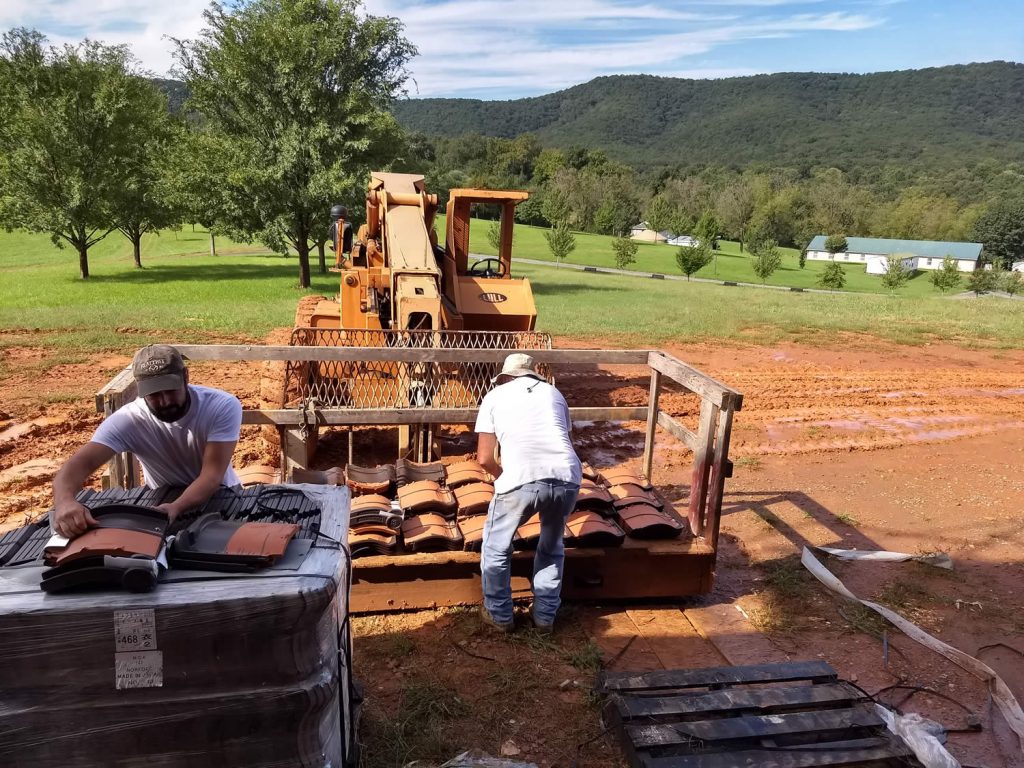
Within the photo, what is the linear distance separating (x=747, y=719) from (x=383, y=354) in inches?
133

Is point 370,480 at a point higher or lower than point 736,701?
higher

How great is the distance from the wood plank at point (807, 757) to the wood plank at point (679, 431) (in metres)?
2.17

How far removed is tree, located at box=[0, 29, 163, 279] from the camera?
23.0 metres

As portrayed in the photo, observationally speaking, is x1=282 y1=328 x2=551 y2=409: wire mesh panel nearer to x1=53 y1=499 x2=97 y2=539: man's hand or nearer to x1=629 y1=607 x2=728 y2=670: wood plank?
x1=629 y1=607 x2=728 y2=670: wood plank

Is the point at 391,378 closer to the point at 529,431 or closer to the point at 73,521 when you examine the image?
the point at 529,431

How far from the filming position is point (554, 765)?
11.3ft

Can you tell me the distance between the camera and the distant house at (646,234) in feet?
273

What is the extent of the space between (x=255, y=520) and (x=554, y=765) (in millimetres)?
1898

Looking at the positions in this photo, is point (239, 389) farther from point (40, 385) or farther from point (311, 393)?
point (311, 393)

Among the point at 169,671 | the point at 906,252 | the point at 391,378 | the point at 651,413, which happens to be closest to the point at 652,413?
the point at 651,413

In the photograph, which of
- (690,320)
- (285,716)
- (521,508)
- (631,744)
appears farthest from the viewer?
(690,320)

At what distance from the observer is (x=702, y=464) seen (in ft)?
16.6

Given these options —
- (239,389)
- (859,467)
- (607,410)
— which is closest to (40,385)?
(239,389)

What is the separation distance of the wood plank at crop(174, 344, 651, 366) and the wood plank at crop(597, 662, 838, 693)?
7.80ft
